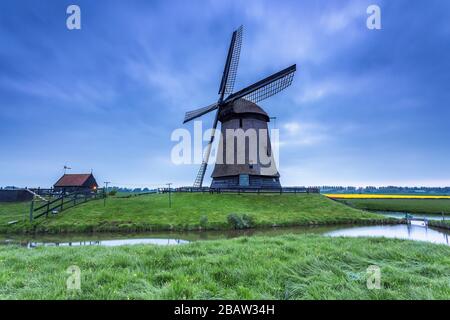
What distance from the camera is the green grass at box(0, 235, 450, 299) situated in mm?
4449

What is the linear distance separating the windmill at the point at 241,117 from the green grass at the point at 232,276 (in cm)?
2397

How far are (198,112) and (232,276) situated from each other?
3428 centimetres

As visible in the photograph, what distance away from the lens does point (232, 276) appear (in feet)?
18.1

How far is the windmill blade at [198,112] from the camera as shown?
1438 inches

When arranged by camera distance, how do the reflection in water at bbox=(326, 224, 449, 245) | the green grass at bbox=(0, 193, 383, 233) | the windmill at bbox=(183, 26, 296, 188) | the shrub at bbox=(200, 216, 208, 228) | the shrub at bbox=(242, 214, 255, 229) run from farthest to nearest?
the windmill at bbox=(183, 26, 296, 188) → the shrub at bbox=(242, 214, 255, 229) → the shrub at bbox=(200, 216, 208, 228) → the green grass at bbox=(0, 193, 383, 233) → the reflection in water at bbox=(326, 224, 449, 245)

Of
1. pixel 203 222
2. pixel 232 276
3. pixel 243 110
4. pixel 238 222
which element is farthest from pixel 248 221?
pixel 243 110

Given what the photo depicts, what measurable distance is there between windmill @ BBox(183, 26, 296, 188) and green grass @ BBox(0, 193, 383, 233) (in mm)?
2766

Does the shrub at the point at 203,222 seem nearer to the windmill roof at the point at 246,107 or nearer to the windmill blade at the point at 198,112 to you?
the windmill roof at the point at 246,107

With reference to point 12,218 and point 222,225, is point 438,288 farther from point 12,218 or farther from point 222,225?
point 12,218

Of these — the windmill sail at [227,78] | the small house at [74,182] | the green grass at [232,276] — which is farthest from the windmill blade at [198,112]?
the green grass at [232,276]

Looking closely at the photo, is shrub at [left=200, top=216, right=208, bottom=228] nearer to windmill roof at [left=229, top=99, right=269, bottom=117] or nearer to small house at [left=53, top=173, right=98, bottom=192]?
windmill roof at [left=229, top=99, right=269, bottom=117]

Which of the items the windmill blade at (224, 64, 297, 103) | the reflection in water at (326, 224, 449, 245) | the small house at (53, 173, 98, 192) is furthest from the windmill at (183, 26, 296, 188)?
the small house at (53, 173, 98, 192)

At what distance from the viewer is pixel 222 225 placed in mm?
19750
